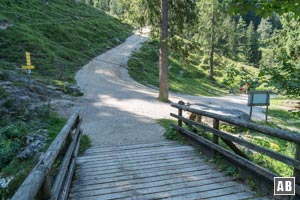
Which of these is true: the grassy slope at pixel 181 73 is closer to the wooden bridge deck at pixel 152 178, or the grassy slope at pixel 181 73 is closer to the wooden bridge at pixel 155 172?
the wooden bridge deck at pixel 152 178

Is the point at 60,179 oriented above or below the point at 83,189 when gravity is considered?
above

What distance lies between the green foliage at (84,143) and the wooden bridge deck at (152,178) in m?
0.56

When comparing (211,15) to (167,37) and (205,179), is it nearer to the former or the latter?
(167,37)

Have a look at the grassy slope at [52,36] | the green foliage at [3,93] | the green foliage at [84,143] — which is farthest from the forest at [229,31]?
the grassy slope at [52,36]

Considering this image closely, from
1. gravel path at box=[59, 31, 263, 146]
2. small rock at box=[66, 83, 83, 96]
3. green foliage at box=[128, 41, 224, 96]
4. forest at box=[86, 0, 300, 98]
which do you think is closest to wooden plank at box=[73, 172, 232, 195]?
forest at box=[86, 0, 300, 98]

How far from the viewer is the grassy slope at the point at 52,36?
2128cm

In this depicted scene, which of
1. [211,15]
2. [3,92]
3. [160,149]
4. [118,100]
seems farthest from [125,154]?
[211,15]

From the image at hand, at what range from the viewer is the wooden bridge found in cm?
366

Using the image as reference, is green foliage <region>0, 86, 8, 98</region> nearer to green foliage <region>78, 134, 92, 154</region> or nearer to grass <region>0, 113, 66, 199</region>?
grass <region>0, 113, 66, 199</region>

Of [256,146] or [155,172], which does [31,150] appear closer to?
[155,172]

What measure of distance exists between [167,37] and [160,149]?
9017 millimetres

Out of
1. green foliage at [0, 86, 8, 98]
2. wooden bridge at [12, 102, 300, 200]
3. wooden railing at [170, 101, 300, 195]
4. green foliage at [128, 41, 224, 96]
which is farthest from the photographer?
green foliage at [128, 41, 224, 96]

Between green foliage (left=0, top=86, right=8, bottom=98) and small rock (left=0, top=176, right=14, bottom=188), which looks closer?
small rock (left=0, top=176, right=14, bottom=188)

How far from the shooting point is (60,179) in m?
Result: 3.75
